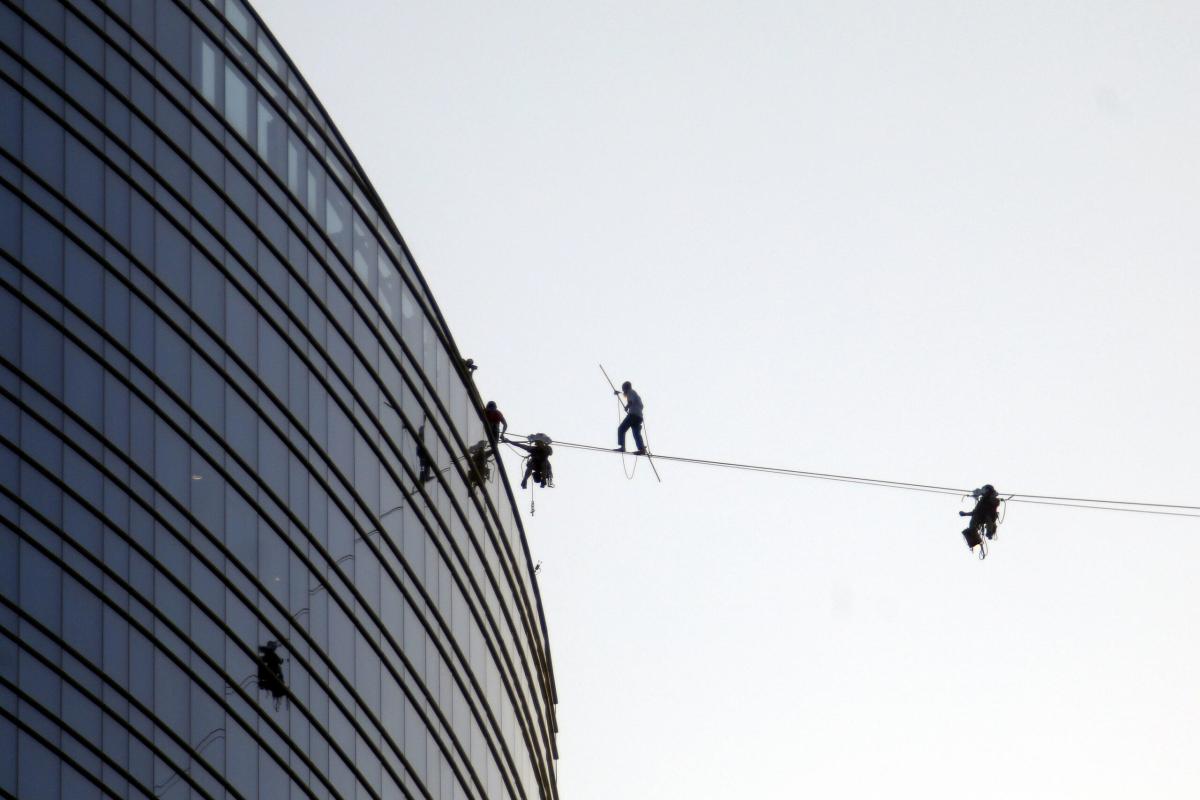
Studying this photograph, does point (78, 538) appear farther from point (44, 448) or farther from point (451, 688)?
point (451, 688)

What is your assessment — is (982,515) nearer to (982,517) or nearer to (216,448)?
(982,517)

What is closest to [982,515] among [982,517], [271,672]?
[982,517]

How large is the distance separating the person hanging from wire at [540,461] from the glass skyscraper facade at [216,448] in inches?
223

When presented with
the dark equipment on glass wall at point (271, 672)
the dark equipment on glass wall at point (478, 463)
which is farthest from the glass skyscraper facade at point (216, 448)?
the dark equipment on glass wall at point (478, 463)

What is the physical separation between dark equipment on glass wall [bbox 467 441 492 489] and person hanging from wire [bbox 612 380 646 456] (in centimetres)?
1130

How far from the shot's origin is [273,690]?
Result: 46.3 m

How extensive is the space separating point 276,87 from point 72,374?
11667 mm

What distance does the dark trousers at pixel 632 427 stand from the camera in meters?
45.4

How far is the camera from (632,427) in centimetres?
4594

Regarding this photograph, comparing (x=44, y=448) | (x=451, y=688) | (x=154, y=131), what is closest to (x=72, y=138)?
(x=154, y=131)

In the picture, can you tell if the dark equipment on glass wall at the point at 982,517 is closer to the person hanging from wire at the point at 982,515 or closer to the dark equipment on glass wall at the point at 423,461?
the person hanging from wire at the point at 982,515

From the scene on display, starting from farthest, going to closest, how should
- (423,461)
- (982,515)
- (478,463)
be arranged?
1. (478,463)
2. (423,461)
3. (982,515)

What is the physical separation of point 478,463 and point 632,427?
37.2 feet

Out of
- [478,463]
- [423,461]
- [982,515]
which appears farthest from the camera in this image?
[478,463]
